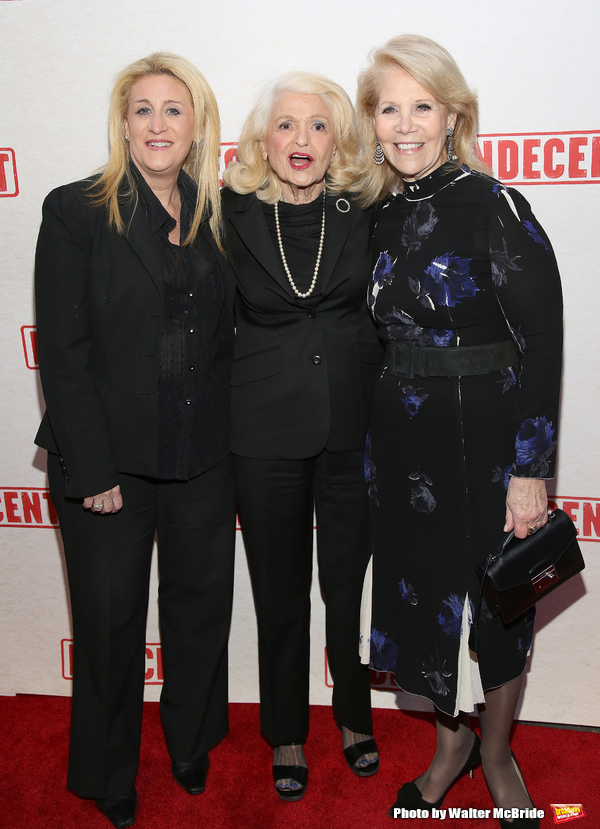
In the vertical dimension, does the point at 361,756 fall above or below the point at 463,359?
below

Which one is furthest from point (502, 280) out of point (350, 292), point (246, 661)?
point (246, 661)

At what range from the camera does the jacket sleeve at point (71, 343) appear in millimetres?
1826

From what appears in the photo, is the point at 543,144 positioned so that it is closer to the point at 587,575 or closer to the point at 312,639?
the point at 587,575

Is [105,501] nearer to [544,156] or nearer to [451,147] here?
[451,147]

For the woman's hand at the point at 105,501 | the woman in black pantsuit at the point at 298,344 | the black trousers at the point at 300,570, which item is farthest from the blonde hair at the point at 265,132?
the woman's hand at the point at 105,501

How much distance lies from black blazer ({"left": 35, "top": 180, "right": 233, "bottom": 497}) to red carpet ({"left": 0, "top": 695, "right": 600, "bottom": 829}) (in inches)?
39.8

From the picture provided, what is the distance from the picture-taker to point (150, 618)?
2.78 metres

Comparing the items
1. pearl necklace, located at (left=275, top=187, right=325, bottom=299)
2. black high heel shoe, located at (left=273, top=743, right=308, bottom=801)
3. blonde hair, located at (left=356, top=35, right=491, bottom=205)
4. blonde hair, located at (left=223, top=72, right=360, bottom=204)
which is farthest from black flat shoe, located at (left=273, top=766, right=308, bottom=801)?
blonde hair, located at (left=356, top=35, right=491, bottom=205)

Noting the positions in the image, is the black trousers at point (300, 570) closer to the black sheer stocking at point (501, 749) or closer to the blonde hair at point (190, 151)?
the black sheer stocking at point (501, 749)

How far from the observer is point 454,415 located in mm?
1796

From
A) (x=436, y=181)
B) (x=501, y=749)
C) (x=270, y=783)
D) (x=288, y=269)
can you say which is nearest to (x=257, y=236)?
(x=288, y=269)

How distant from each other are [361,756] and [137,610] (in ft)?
2.81

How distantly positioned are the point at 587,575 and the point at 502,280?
130cm

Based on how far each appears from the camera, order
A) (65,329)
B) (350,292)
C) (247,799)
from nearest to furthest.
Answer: (65,329), (350,292), (247,799)
